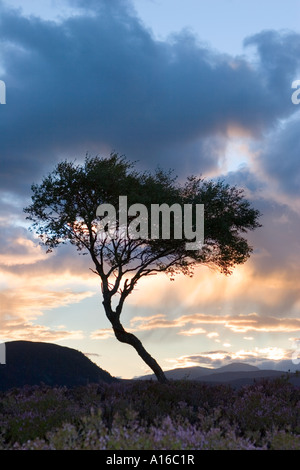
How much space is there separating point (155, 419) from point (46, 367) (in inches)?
1369

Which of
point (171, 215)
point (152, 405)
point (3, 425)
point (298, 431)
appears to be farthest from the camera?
point (171, 215)

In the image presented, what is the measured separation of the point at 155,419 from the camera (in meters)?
12.7

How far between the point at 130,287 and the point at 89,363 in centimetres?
1822

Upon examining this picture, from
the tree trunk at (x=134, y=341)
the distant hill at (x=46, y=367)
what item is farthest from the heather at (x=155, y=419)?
the distant hill at (x=46, y=367)

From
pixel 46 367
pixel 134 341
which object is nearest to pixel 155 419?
pixel 134 341

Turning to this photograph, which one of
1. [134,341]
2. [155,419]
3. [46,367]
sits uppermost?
[134,341]

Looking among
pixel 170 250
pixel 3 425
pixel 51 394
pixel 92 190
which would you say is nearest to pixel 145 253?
pixel 170 250

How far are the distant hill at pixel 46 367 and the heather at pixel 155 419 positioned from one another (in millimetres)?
23116

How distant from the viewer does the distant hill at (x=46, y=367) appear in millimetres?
43662

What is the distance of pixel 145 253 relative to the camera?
34.5 metres

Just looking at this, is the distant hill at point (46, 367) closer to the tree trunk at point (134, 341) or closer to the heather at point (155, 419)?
the tree trunk at point (134, 341)

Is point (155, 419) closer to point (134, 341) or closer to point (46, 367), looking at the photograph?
point (134, 341)
